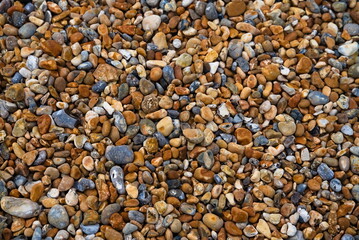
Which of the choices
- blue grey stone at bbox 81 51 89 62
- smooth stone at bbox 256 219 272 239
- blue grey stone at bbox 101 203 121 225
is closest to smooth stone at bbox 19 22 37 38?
blue grey stone at bbox 81 51 89 62

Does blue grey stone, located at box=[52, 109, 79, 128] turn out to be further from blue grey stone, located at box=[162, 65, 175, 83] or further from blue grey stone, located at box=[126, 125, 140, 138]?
blue grey stone, located at box=[162, 65, 175, 83]

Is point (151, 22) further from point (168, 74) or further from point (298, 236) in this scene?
point (298, 236)

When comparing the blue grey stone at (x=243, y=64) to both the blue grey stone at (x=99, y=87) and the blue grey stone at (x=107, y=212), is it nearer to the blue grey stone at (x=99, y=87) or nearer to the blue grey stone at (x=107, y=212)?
the blue grey stone at (x=99, y=87)

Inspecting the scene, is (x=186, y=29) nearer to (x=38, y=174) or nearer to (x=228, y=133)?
(x=228, y=133)

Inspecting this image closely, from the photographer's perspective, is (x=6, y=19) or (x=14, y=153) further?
(x=6, y=19)

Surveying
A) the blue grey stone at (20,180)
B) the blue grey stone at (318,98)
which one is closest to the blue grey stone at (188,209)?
the blue grey stone at (20,180)

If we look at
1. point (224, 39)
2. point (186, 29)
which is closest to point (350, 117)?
point (224, 39)

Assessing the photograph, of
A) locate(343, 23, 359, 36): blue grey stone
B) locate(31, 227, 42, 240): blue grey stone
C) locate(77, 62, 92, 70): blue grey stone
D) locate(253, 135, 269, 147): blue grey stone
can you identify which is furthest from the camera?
locate(343, 23, 359, 36): blue grey stone
